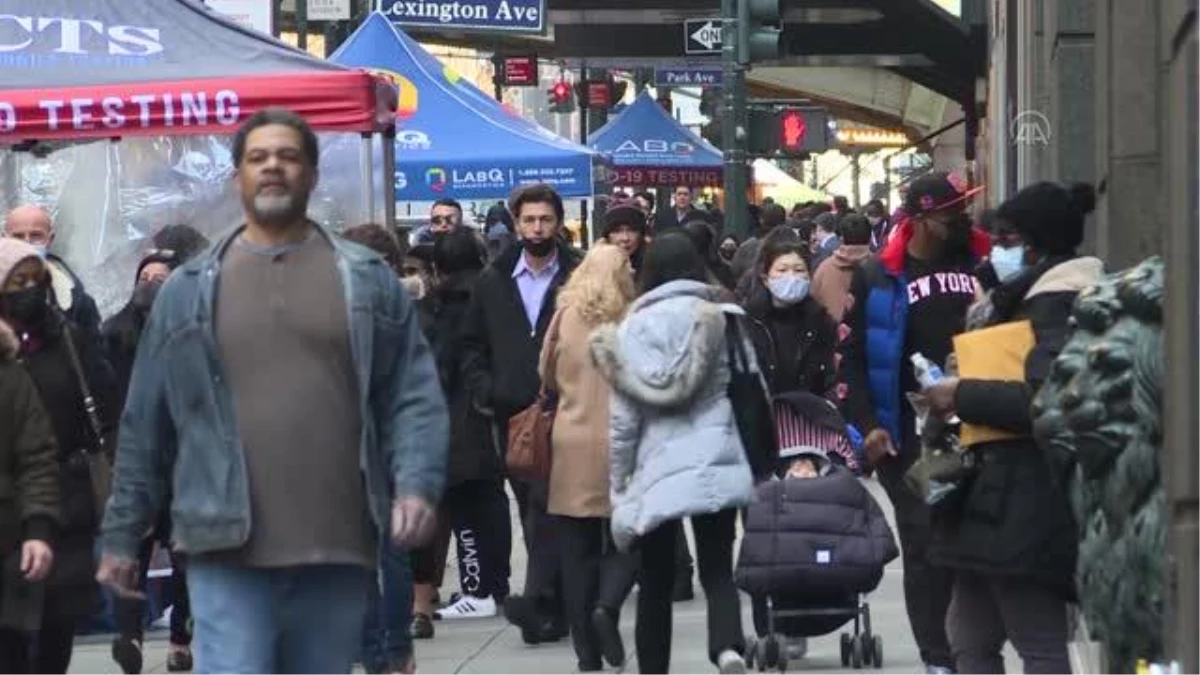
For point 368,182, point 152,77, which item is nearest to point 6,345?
point 152,77

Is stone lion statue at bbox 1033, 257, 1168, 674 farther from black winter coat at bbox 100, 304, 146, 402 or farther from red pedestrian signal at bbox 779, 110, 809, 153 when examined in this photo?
red pedestrian signal at bbox 779, 110, 809, 153

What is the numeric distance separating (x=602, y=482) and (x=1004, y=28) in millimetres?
11287

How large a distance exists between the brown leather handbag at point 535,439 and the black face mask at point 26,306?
114 inches

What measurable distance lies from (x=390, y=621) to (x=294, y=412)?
153 inches

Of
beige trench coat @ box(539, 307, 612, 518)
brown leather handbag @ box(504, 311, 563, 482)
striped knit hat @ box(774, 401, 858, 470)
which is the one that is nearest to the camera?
striped knit hat @ box(774, 401, 858, 470)

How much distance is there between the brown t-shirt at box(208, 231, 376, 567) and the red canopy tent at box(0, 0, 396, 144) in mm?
6726

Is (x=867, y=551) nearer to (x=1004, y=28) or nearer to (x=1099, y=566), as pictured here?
(x=1099, y=566)

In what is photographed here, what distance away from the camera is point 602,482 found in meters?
11.1

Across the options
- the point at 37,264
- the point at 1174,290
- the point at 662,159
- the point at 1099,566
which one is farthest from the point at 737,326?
the point at 662,159

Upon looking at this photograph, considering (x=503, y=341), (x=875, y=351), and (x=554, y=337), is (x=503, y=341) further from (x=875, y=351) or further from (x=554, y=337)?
(x=875, y=351)

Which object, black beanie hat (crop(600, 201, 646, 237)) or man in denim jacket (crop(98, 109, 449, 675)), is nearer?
man in denim jacket (crop(98, 109, 449, 675))

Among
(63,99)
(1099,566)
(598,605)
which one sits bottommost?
(598,605)

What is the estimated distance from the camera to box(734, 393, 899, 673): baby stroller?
10766mm

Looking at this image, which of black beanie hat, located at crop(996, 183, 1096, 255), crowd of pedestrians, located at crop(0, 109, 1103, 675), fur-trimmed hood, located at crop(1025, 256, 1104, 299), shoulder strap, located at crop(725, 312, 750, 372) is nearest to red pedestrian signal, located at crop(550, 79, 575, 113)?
crowd of pedestrians, located at crop(0, 109, 1103, 675)
